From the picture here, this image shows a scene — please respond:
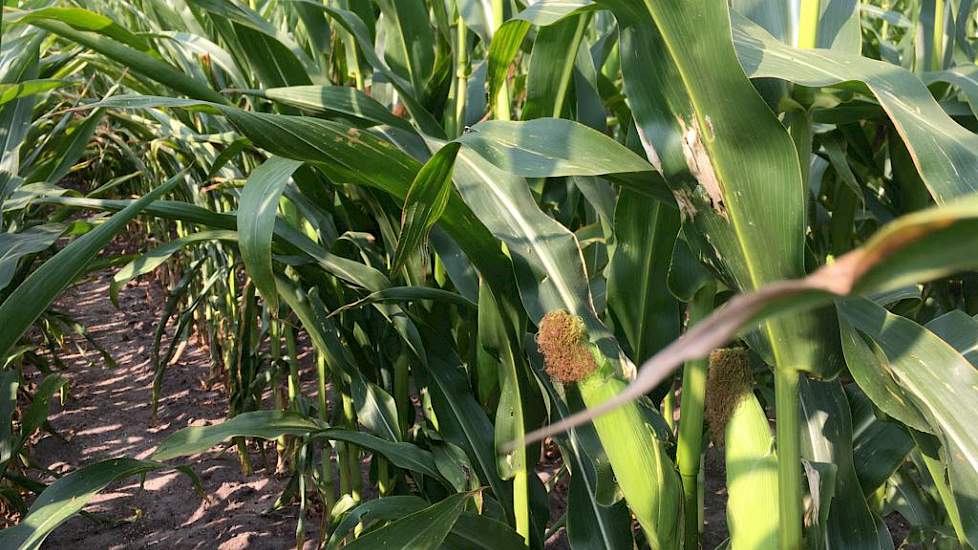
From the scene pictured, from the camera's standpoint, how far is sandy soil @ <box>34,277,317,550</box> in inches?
63.0

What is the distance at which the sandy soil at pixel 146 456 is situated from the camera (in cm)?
160

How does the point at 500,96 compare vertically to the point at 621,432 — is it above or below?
above

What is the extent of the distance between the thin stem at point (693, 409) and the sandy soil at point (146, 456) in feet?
3.65

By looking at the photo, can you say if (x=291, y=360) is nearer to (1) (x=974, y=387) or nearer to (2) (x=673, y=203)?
(2) (x=673, y=203)

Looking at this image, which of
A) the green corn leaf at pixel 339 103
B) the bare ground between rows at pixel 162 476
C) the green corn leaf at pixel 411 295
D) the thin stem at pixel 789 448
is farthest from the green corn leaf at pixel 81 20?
the bare ground between rows at pixel 162 476

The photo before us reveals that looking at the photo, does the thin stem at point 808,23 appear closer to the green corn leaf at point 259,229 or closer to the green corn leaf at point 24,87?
the green corn leaf at point 259,229

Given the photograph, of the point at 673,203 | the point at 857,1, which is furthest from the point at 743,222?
the point at 857,1

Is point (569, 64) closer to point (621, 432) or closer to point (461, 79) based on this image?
point (461, 79)

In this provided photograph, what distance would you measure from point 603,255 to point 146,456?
147cm

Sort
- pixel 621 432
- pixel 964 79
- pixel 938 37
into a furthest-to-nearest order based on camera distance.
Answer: pixel 938 37 < pixel 964 79 < pixel 621 432

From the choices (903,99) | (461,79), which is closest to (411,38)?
(461,79)

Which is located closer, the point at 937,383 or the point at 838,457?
the point at 937,383

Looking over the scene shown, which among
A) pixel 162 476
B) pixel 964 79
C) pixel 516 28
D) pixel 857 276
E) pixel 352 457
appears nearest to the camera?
pixel 857 276

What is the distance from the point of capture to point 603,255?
3.20 ft
